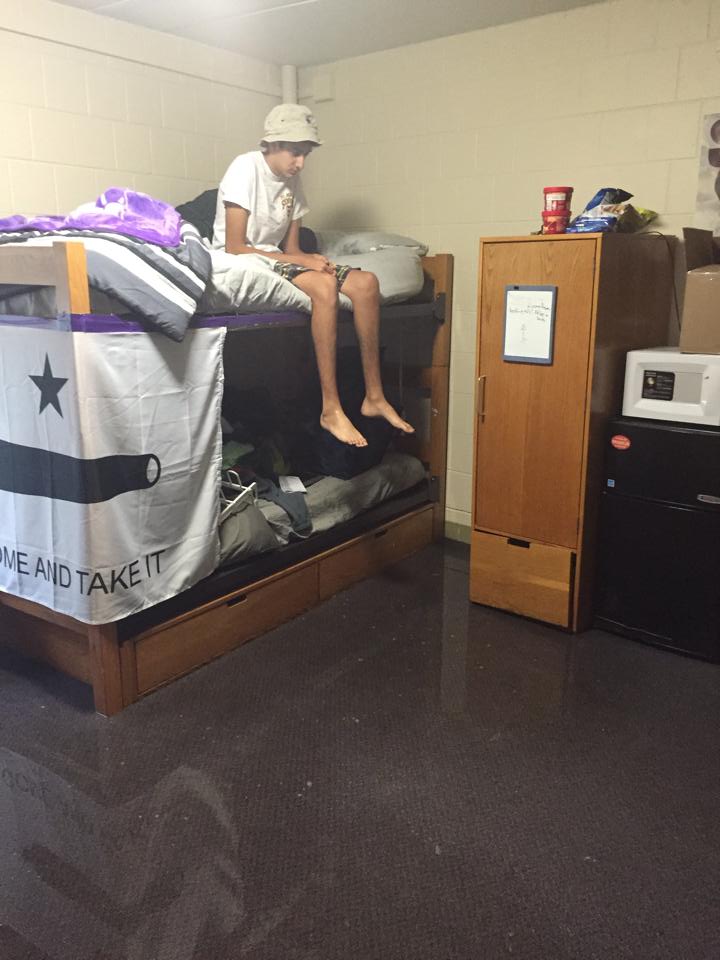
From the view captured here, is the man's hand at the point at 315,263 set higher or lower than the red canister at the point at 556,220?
lower

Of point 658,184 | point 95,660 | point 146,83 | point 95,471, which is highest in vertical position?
point 146,83

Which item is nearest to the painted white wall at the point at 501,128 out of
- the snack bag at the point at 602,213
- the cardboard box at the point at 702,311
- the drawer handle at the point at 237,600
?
the snack bag at the point at 602,213

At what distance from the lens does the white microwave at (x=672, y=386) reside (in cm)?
253

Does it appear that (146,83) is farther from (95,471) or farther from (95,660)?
(95,660)

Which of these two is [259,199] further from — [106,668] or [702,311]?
[106,668]

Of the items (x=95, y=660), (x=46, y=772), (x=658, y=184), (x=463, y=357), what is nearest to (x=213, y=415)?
(x=95, y=660)

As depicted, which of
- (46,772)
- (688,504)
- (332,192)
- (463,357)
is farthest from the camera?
Answer: (332,192)

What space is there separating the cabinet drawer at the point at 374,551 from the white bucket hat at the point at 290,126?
1568 millimetres

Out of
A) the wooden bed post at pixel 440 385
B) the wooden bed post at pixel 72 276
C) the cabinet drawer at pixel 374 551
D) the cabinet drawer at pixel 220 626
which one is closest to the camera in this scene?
the wooden bed post at pixel 72 276

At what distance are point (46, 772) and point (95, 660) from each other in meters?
0.33

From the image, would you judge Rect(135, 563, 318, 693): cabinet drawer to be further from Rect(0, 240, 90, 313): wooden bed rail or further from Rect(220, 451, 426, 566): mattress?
Rect(0, 240, 90, 313): wooden bed rail

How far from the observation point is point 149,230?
89.4 inches

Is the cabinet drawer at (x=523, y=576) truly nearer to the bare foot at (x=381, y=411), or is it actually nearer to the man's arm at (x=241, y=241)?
the bare foot at (x=381, y=411)

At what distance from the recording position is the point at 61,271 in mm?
2039
